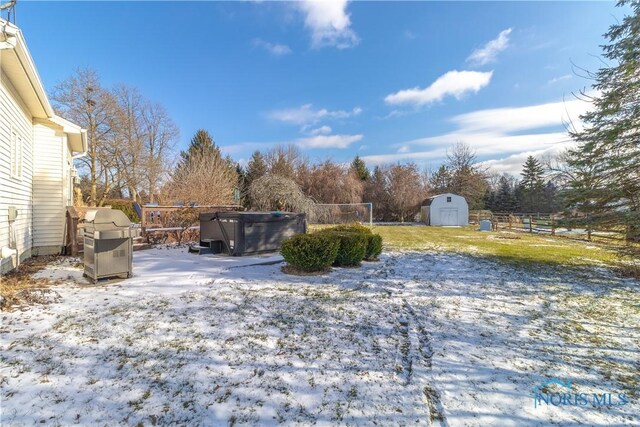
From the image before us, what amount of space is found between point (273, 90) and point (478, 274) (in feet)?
40.4

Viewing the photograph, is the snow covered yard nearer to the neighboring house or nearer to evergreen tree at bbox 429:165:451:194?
the neighboring house

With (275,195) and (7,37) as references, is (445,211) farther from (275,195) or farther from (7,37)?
(7,37)

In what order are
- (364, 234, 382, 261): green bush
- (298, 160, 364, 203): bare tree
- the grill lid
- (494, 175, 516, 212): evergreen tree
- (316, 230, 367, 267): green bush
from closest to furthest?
the grill lid → (316, 230, 367, 267): green bush → (364, 234, 382, 261): green bush → (298, 160, 364, 203): bare tree → (494, 175, 516, 212): evergreen tree

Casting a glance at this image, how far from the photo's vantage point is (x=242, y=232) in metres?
7.81

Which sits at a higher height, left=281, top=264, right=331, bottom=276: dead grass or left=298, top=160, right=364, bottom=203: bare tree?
left=298, top=160, right=364, bottom=203: bare tree

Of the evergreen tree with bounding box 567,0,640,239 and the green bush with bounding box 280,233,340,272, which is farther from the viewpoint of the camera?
the evergreen tree with bounding box 567,0,640,239

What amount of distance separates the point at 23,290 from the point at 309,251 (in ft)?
14.4

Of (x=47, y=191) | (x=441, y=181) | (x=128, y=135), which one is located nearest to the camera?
(x=47, y=191)

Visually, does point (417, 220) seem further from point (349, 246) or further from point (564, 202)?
point (349, 246)

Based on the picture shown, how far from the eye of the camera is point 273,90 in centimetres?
1467

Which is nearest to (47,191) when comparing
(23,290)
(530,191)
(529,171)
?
(23,290)

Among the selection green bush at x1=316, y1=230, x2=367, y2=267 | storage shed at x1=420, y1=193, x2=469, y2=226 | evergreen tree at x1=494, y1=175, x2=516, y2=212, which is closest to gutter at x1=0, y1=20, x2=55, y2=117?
green bush at x1=316, y1=230, x2=367, y2=267

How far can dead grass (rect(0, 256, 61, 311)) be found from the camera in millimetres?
3791

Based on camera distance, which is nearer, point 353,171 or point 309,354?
point 309,354
